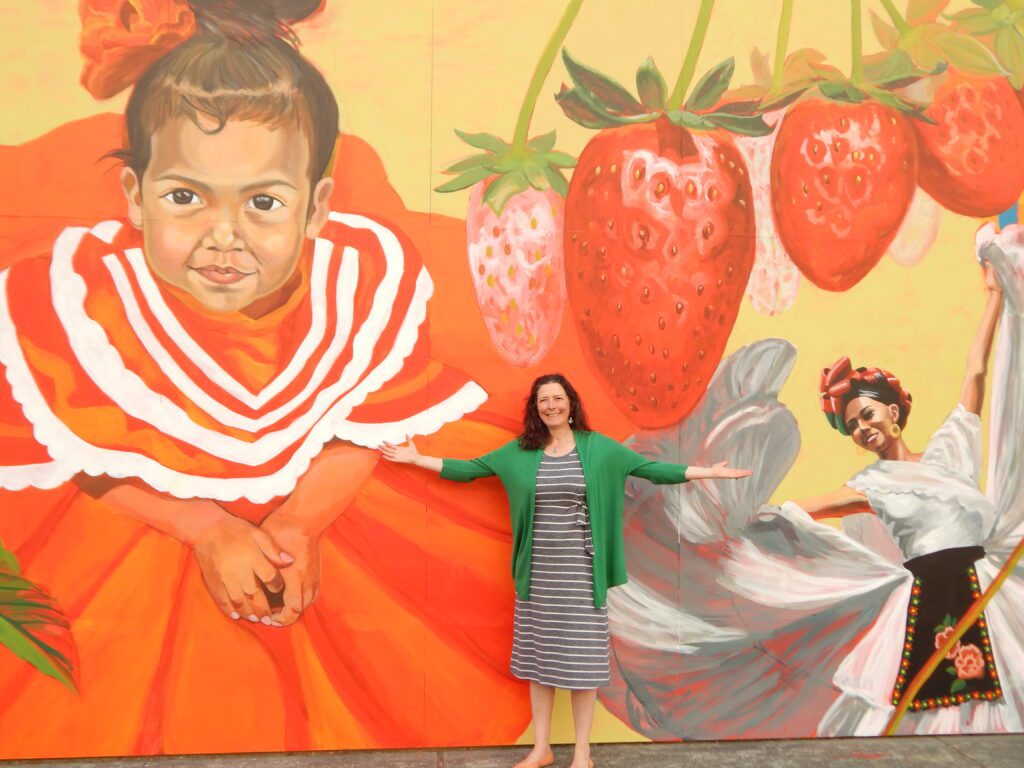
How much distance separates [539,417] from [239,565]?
4.38 feet

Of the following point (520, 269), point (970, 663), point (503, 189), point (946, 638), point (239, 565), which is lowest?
point (970, 663)

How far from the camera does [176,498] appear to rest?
12.0 feet

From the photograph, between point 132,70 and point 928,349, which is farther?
point 928,349

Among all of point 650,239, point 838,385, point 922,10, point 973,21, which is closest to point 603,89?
point 650,239

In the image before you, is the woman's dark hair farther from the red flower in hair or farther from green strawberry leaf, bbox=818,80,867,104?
the red flower in hair

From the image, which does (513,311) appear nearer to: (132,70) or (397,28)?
(397,28)

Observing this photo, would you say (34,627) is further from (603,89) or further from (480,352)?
(603,89)

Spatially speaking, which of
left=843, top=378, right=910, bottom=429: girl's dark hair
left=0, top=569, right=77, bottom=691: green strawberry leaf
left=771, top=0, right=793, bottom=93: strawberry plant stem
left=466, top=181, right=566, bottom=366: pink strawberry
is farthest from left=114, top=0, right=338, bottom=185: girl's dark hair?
left=843, top=378, right=910, bottom=429: girl's dark hair

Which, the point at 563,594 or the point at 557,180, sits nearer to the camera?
the point at 563,594

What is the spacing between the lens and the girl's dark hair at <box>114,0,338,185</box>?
3.71 meters

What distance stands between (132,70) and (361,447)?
176 centimetres

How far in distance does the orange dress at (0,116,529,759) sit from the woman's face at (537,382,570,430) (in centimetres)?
26

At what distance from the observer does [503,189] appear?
3852mm

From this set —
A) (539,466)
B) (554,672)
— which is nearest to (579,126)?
(539,466)
